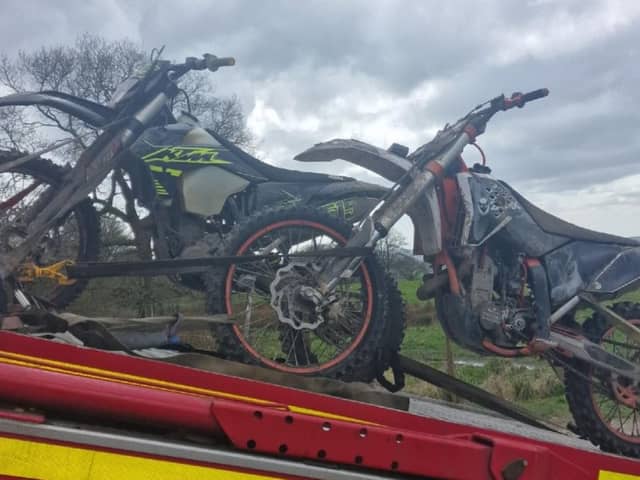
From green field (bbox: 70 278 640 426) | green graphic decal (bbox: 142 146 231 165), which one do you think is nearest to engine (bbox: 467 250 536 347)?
green field (bbox: 70 278 640 426)

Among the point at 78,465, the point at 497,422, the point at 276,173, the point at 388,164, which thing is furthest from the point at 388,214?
the point at 78,465

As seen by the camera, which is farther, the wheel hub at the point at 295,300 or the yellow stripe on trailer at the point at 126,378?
the wheel hub at the point at 295,300

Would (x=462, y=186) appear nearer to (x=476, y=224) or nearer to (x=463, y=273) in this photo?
(x=476, y=224)

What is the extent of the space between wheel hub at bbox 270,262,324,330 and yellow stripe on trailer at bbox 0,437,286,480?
1210 millimetres

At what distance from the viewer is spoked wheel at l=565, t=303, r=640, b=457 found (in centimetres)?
316

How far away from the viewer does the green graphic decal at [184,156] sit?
9.42ft

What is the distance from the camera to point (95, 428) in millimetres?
1453

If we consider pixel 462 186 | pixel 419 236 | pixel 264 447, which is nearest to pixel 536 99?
pixel 462 186

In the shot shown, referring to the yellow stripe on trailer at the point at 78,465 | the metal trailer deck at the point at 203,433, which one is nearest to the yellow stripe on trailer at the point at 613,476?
the metal trailer deck at the point at 203,433

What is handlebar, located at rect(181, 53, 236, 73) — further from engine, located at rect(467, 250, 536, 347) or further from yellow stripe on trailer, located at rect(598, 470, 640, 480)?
yellow stripe on trailer, located at rect(598, 470, 640, 480)

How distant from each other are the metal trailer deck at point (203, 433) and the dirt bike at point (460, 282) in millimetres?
849

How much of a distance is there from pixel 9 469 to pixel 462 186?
240 cm

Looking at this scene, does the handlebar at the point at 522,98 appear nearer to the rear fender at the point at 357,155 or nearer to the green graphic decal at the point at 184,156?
the rear fender at the point at 357,155

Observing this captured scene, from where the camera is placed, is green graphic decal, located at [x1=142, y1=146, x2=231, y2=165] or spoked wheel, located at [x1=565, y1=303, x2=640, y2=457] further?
spoked wheel, located at [x1=565, y1=303, x2=640, y2=457]
